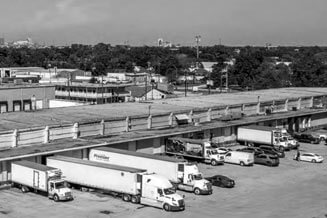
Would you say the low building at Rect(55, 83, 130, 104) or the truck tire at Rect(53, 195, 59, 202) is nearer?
the truck tire at Rect(53, 195, 59, 202)

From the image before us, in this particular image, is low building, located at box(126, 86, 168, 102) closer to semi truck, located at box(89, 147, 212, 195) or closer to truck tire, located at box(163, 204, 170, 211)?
semi truck, located at box(89, 147, 212, 195)

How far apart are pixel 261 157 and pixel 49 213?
51.1 ft

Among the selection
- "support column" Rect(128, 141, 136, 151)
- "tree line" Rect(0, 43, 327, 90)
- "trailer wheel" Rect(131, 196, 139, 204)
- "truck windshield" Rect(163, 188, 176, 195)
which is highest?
"tree line" Rect(0, 43, 327, 90)

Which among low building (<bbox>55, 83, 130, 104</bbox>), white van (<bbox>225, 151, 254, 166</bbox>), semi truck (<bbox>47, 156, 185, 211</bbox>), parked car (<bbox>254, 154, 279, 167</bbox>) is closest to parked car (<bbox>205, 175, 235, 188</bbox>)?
semi truck (<bbox>47, 156, 185, 211</bbox>)

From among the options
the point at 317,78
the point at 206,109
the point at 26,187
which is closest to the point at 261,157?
the point at 206,109

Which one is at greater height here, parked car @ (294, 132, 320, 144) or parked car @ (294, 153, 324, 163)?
parked car @ (294, 132, 320, 144)

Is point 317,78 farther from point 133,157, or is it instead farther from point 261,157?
point 133,157

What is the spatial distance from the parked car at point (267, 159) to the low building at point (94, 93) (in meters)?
38.5

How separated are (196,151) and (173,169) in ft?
22.5

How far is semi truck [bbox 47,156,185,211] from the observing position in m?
23.7

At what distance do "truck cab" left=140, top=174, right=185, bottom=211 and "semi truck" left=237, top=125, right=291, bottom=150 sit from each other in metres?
16.6

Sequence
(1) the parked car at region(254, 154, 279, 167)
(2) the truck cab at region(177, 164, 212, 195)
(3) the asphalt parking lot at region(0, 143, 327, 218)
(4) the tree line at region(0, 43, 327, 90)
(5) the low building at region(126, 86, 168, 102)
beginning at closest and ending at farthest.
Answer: (3) the asphalt parking lot at region(0, 143, 327, 218) < (2) the truck cab at region(177, 164, 212, 195) < (1) the parked car at region(254, 154, 279, 167) < (5) the low building at region(126, 86, 168, 102) < (4) the tree line at region(0, 43, 327, 90)

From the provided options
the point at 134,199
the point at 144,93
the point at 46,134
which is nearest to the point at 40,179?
the point at 134,199

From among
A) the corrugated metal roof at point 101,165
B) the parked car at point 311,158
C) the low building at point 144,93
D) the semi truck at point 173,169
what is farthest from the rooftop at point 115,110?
the low building at point 144,93
